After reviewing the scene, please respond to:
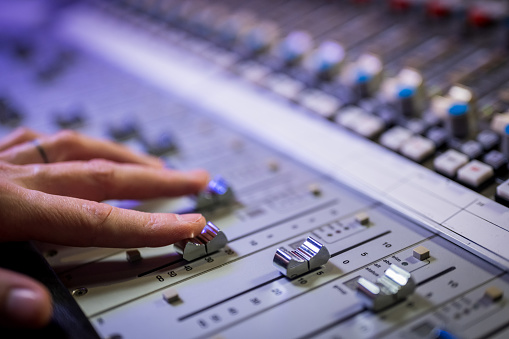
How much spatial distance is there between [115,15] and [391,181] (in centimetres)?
230

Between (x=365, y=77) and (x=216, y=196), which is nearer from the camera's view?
(x=216, y=196)

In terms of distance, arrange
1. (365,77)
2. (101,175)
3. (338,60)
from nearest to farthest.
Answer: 1. (101,175)
2. (365,77)
3. (338,60)

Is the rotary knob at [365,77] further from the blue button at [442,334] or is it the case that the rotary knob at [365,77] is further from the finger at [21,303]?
the finger at [21,303]

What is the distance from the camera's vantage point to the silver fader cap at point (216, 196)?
1455 mm

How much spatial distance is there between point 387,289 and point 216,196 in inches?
22.3

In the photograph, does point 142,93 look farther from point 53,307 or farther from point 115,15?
point 53,307

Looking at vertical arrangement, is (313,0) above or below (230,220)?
above

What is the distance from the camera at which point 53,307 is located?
1113 millimetres

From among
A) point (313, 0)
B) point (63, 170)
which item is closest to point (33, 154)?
point (63, 170)

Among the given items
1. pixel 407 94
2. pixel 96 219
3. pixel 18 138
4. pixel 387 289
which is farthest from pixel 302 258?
pixel 18 138

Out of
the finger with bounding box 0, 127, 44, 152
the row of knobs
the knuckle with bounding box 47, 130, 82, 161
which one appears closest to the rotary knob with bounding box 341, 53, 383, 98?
the row of knobs

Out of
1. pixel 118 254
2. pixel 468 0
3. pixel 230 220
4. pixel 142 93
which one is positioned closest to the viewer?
pixel 118 254

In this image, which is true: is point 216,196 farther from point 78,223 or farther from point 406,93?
point 406,93

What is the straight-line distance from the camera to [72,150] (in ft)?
5.12
